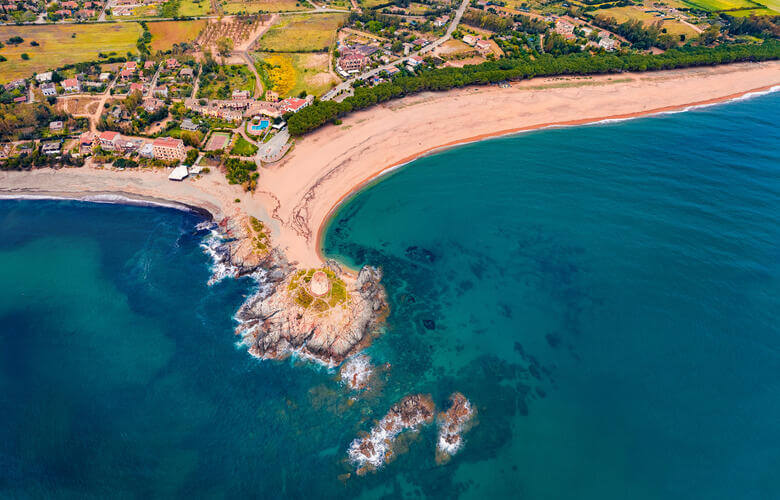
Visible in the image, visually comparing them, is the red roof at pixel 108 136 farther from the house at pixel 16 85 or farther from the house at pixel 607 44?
the house at pixel 607 44

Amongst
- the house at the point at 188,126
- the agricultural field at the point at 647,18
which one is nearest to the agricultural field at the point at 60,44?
the house at the point at 188,126

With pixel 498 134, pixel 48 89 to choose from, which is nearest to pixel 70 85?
pixel 48 89

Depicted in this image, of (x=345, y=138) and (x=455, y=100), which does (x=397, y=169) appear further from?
(x=455, y=100)

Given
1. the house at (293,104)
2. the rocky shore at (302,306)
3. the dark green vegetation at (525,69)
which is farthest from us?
the house at (293,104)

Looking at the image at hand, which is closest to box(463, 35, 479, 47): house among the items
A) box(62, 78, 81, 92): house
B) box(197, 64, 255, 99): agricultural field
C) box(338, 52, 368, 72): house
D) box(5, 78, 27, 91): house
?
box(338, 52, 368, 72): house

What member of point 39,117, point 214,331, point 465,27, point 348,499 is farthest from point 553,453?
point 465,27

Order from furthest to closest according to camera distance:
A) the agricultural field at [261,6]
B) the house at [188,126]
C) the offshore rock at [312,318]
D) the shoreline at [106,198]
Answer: the agricultural field at [261,6], the house at [188,126], the shoreline at [106,198], the offshore rock at [312,318]

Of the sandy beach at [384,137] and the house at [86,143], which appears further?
the house at [86,143]
